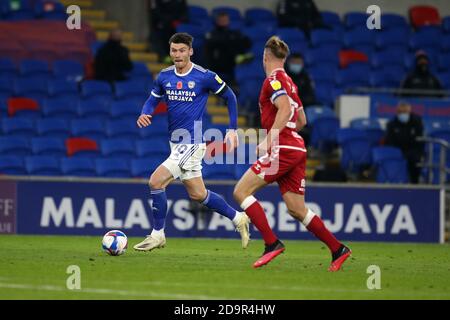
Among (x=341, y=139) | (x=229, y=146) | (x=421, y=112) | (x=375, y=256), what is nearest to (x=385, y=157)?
(x=341, y=139)

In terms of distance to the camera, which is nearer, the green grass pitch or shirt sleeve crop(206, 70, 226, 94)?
the green grass pitch

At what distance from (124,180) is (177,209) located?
99 centimetres

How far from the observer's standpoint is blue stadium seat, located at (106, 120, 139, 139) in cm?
1991

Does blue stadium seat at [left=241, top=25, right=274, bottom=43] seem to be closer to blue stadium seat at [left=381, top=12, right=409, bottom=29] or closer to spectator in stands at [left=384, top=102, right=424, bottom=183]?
blue stadium seat at [left=381, top=12, right=409, bottom=29]

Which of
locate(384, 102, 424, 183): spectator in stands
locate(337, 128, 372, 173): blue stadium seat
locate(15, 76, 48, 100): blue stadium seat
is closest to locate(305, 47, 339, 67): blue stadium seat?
locate(337, 128, 372, 173): blue stadium seat

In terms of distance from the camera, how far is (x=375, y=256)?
13.9 meters

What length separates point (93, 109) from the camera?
20.4 metres

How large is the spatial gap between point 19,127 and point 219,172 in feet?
12.2

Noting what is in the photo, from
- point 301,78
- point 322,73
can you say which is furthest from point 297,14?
point 301,78

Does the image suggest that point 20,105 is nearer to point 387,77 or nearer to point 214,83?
point 387,77

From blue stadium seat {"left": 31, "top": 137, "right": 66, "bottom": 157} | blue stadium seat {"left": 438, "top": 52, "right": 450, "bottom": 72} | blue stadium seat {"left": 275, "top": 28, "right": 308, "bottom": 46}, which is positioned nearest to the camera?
blue stadium seat {"left": 31, "top": 137, "right": 66, "bottom": 157}

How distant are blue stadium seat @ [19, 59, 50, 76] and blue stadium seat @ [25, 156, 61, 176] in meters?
2.73
